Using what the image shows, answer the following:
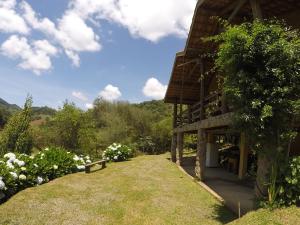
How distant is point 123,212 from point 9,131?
39.7ft

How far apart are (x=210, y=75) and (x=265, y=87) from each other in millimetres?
11923

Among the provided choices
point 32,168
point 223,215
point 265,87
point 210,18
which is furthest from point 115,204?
point 210,18

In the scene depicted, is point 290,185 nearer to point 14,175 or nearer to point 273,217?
point 273,217

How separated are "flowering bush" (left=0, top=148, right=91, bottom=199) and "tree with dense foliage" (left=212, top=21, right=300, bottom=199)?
749cm

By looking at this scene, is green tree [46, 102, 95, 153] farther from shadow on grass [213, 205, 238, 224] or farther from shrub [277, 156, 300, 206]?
shrub [277, 156, 300, 206]

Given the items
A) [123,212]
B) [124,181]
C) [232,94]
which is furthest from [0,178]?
[232,94]

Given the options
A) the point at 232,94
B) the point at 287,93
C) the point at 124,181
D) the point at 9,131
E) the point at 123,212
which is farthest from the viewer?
the point at 9,131

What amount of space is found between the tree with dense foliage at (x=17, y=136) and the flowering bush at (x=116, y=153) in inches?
218

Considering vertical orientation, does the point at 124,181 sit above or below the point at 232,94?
below

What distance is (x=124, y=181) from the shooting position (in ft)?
44.7

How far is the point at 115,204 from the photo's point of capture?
9.88 metres

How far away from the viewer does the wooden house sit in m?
11.1

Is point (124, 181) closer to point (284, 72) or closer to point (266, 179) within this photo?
point (266, 179)

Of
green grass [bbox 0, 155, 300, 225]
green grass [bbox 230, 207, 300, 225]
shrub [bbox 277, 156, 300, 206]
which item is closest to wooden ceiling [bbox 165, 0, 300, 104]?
shrub [bbox 277, 156, 300, 206]
